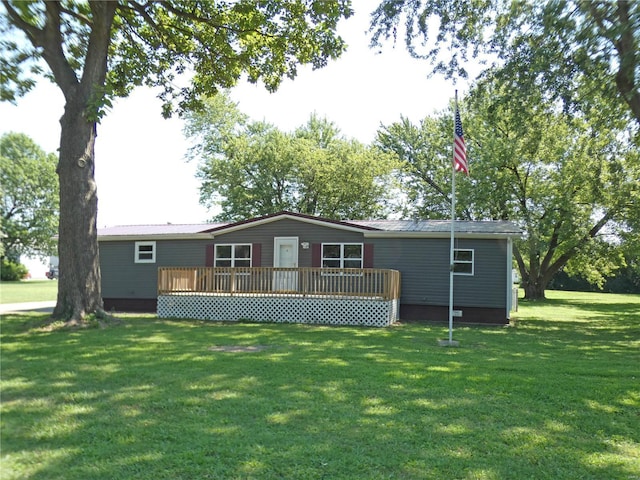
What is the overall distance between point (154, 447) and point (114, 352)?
453cm

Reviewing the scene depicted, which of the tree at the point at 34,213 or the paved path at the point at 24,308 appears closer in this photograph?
the paved path at the point at 24,308

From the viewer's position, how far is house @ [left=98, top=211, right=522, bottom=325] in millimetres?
14320

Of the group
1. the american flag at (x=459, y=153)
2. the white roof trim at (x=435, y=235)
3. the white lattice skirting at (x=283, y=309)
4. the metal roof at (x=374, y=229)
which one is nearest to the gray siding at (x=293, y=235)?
the metal roof at (x=374, y=229)

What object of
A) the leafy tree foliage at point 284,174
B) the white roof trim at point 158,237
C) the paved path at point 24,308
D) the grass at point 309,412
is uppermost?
the leafy tree foliage at point 284,174

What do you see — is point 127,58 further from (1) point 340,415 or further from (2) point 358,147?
(2) point 358,147

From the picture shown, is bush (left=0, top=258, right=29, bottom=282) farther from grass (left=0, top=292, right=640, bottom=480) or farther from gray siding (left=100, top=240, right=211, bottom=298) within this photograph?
grass (left=0, top=292, right=640, bottom=480)

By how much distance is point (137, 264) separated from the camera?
1819 centimetres

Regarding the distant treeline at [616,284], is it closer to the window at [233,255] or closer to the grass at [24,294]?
the window at [233,255]

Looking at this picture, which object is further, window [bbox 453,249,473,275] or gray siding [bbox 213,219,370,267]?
gray siding [bbox 213,219,370,267]

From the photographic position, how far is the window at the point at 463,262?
1551 centimetres

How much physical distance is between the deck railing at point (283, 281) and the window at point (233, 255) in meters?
1.63

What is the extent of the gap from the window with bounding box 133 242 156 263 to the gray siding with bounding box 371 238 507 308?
8.34m

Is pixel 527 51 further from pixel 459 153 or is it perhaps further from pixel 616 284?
pixel 616 284

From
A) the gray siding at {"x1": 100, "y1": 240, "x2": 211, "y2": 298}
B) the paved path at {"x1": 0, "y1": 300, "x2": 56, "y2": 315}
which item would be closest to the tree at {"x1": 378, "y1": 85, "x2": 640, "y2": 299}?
the gray siding at {"x1": 100, "y1": 240, "x2": 211, "y2": 298}
